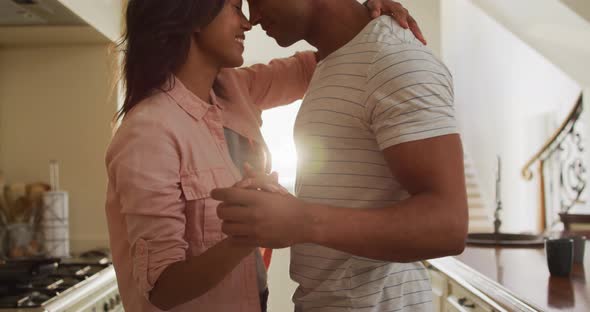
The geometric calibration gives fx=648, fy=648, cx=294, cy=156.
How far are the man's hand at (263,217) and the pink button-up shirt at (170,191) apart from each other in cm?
28

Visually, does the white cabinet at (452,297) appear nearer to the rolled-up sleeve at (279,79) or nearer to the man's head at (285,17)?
the rolled-up sleeve at (279,79)

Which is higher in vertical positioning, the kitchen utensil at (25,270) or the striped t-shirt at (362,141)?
the striped t-shirt at (362,141)

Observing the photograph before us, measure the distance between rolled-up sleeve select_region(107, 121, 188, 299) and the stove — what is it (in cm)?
80

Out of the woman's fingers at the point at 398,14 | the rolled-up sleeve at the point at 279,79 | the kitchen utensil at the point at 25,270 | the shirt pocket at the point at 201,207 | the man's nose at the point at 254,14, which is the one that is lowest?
the kitchen utensil at the point at 25,270

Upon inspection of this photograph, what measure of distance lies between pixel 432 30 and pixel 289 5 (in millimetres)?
3281

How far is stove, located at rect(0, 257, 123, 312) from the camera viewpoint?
183 cm

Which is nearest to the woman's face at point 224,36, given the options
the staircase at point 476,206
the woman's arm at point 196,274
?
the woman's arm at point 196,274

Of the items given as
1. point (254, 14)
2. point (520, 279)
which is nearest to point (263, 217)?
point (254, 14)

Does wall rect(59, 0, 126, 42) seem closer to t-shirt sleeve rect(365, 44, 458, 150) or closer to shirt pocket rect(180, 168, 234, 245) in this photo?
shirt pocket rect(180, 168, 234, 245)

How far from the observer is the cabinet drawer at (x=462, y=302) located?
1994 millimetres

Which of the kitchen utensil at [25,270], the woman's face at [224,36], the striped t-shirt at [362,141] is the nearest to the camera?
the striped t-shirt at [362,141]

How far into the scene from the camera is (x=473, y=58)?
7.78m

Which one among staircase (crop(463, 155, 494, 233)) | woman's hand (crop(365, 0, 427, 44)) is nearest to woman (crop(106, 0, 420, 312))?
woman's hand (crop(365, 0, 427, 44))

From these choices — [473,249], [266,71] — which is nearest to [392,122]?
[266,71]
